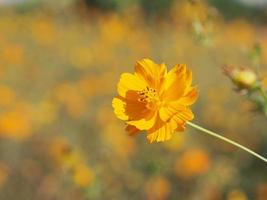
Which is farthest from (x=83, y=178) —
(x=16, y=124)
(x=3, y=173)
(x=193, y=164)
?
(x=16, y=124)

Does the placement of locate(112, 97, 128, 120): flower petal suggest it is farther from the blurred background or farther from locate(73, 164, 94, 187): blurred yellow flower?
locate(73, 164, 94, 187): blurred yellow flower

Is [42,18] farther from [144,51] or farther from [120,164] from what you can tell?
[120,164]

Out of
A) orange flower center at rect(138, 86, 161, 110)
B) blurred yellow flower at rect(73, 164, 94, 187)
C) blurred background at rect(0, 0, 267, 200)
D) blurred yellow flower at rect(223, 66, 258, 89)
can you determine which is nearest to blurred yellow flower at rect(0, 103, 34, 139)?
blurred background at rect(0, 0, 267, 200)

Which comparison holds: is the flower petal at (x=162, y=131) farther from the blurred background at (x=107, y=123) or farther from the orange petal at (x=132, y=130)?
the blurred background at (x=107, y=123)

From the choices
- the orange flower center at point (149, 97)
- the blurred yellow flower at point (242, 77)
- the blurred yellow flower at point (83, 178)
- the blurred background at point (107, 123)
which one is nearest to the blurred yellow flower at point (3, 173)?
the blurred background at point (107, 123)

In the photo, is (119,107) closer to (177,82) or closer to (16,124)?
(177,82)

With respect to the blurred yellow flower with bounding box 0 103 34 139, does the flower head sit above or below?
below

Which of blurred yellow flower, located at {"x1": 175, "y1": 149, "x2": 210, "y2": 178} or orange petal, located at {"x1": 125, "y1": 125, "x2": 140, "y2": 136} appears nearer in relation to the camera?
orange petal, located at {"x1": 125, "y1": 125, "x2": 140, "y2": 136}
